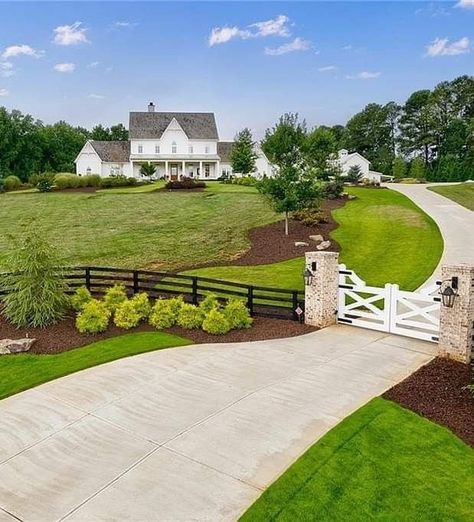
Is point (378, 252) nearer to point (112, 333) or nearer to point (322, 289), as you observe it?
point (322, 289)

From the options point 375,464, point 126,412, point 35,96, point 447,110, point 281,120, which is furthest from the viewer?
point 447,110

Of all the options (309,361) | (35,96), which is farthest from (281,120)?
(35,96)

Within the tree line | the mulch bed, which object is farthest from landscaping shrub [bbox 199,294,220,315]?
the tree line

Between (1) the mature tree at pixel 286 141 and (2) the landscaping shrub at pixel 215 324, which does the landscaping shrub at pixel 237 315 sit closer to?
(2) the landscaping shrub at pixel 215 324

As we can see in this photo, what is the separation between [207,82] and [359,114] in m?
57.8

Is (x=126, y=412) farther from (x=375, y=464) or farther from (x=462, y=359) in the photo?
(x=462, y=359)

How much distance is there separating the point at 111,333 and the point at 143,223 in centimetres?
1607

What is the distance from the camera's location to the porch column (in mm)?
11172

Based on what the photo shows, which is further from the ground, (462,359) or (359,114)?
(359,114)

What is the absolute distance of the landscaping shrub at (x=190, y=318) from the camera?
36.7 feet

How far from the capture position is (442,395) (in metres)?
7.48

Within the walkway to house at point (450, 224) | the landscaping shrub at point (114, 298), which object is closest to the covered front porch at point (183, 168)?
the walkway to house at point (450, 224)

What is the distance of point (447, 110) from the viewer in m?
74.8

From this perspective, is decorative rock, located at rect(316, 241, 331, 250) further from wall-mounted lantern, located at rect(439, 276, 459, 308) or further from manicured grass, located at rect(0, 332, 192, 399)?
wall-mounted lantern, located at rect(439, 276, 459, 308)
